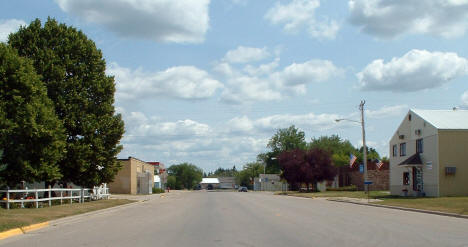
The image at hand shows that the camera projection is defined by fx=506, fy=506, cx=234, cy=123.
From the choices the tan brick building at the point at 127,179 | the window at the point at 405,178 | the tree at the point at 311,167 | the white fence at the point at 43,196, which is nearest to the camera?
the white fence at the point at 43,196

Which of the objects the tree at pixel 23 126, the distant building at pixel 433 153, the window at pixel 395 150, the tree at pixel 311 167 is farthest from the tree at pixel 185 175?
the tree at pixel 23 126

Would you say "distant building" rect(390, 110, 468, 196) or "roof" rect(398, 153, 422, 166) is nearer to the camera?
"distant building" rect(390, 110, 468, 196)

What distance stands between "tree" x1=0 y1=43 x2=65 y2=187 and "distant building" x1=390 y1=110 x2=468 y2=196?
27818 millimetres

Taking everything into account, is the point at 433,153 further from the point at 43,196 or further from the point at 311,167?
the point at 311,167

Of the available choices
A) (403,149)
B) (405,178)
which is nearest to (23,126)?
(405,178)

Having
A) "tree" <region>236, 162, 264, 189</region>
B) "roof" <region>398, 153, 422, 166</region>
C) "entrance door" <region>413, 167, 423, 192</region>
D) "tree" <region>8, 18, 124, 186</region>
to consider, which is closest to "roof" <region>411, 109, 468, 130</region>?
"roof" <region>398, 153, 422, 166</region>

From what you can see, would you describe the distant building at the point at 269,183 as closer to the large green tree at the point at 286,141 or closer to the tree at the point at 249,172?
the large green tree at the point at 286,141

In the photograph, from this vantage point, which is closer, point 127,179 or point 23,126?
point 23,126

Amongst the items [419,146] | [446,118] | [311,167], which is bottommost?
[311,167]

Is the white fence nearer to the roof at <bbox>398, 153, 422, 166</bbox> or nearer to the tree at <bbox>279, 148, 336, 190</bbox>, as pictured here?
the roof at <bbox>398, 153, 422, 166</bbox>

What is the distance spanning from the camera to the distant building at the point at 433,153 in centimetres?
3856

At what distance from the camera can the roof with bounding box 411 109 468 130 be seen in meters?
39.3

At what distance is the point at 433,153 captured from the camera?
39375 mm

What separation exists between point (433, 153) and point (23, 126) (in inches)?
1172
